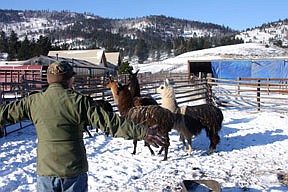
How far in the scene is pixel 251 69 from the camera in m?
31.5

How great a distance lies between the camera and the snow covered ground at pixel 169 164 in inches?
193

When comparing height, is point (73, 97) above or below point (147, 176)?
above

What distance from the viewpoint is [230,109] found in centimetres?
1352

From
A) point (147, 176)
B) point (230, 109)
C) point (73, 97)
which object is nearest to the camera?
point (73, 97)

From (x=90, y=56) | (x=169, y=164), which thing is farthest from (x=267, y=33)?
(x=169, y=164)

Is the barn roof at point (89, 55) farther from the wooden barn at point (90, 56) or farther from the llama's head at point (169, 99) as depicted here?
the llama's head at point (169, 99)

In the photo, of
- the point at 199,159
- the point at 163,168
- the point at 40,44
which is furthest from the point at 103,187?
the point at 40,44

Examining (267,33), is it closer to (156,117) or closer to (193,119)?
(193,119)

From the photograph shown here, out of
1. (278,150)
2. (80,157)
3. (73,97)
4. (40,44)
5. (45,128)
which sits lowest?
(278,150)

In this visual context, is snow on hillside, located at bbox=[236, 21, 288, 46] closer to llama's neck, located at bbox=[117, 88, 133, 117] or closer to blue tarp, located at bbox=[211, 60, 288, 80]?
blue tarp, located at bbox=[211, 60, 288, 80]

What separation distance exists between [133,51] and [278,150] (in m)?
104

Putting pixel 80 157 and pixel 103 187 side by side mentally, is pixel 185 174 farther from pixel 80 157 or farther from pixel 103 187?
pixel 80 157

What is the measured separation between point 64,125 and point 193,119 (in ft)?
15.1

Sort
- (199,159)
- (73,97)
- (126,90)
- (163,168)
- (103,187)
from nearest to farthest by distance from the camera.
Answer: (73,97) → (103,187) → (163,168) → (199,159) → (126,90)
